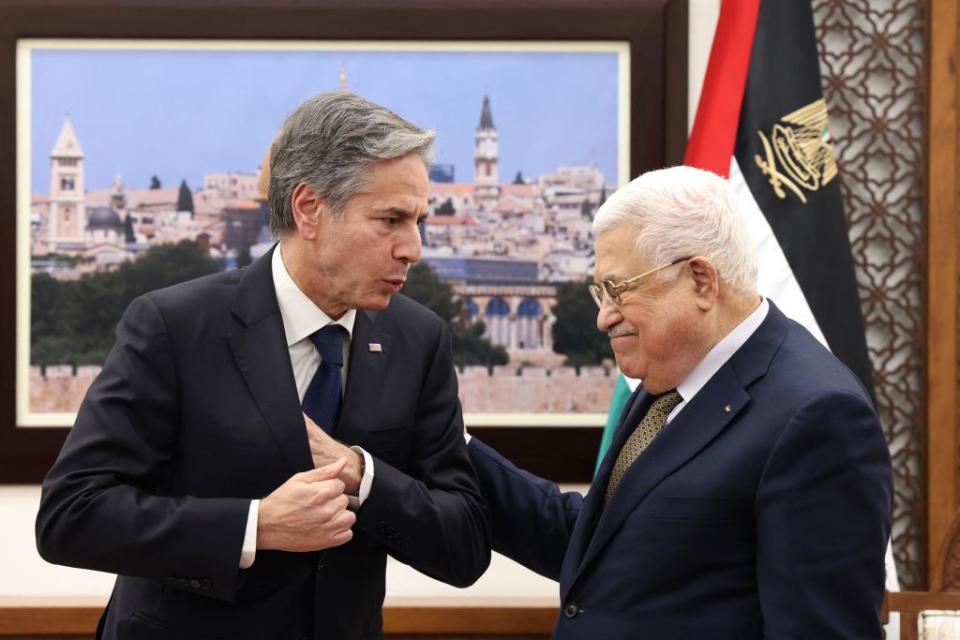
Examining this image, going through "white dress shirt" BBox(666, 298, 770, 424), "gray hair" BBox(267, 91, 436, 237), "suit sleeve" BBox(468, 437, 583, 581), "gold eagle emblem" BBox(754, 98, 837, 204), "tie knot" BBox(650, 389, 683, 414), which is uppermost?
"gold eagle emblem" BBox(754, 98, 837, 204)

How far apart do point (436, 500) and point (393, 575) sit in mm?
1633

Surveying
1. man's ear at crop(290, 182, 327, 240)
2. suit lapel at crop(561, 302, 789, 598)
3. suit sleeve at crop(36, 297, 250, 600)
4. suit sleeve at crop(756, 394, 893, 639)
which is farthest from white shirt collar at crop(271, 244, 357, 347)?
suit sleeve at crop(756, 394, 893, 639)

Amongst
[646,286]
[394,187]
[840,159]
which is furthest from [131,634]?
[840,159]

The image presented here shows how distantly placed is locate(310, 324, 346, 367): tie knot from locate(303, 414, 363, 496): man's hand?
13 cm

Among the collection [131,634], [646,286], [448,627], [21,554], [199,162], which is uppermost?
[199,162]

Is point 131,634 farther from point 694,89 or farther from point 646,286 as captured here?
point 694,89

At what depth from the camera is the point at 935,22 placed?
346cm

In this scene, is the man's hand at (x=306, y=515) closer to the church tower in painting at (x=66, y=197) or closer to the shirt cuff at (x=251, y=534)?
the shirt cuff at (x=251, y=534)

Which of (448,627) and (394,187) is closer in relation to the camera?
(394,187)

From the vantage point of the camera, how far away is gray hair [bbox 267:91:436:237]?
186 cm

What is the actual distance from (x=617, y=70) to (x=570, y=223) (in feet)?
1.71

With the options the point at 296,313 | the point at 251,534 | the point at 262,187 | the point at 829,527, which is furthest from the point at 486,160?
the point at 829,527

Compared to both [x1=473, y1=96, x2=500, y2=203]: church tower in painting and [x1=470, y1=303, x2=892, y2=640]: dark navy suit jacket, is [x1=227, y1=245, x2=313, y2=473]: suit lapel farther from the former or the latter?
[x1=473, y1=96, x2=500, y2=203]: church tower in painting

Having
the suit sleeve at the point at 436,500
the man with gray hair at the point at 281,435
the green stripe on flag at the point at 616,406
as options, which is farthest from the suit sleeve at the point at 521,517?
the green stripe on flag at the point at 616,406
